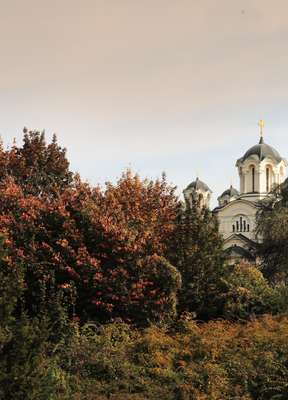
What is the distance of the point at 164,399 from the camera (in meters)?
10.1

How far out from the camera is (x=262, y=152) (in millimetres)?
56250

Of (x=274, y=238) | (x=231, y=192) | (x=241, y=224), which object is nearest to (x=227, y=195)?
(x=231, y=192)

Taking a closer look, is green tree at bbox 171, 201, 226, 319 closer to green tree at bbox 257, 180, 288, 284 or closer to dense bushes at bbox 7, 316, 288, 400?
dense bushes at bbox 7, 316, 288, 400

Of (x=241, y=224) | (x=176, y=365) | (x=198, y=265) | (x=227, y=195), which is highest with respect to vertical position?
(x=227, y=195)

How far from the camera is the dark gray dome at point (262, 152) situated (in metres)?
56.1

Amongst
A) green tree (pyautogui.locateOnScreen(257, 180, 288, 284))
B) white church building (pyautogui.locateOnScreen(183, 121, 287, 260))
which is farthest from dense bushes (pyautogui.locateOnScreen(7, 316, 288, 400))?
white church building (pyautogui.locateOnScreen(183, 121, 287, 260))

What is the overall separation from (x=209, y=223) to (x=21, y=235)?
5.19 metres

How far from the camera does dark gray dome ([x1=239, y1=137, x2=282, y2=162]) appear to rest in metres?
56.1

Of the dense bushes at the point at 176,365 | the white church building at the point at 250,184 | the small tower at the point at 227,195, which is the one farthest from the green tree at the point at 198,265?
the small tower at the point at 227,195

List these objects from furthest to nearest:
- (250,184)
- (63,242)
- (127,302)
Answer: (250,184) → (63,242) → (127,302)

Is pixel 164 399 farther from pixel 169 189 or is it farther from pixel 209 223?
pixel 169 189

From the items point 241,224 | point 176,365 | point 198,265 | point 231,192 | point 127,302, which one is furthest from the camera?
point 231,192

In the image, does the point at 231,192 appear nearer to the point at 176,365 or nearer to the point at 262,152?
the point at 262,152

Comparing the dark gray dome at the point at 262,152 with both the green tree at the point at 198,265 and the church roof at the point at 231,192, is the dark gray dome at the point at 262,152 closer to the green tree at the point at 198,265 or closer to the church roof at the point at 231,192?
the church roof at the point at 231,192
